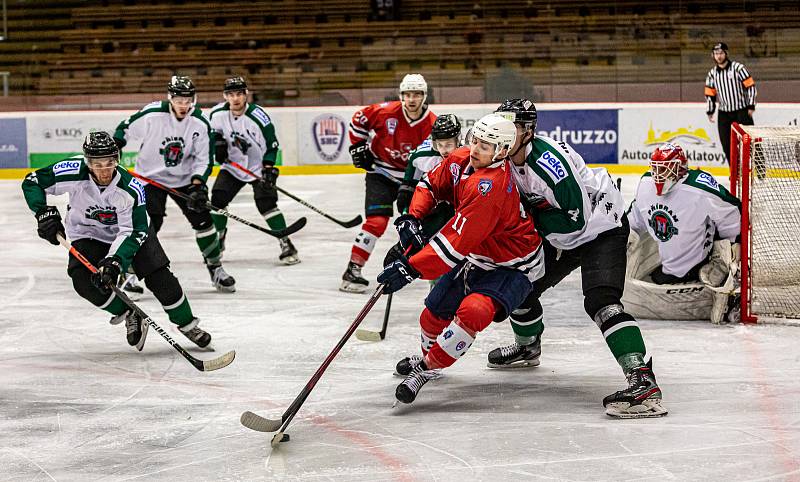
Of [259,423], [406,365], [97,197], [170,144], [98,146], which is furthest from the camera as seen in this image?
[170,144]

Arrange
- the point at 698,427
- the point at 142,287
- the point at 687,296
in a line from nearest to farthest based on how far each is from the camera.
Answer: the point at 698,427 < the point at 687,296 < the point at 142,287

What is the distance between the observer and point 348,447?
3.17m

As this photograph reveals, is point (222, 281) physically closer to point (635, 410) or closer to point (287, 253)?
point (287, 253)

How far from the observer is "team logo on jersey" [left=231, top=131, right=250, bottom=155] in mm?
6480

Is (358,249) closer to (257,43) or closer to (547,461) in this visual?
(547,461)

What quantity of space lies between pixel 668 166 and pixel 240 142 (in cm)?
285

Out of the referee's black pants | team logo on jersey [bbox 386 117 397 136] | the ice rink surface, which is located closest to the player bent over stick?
the ice rink surface

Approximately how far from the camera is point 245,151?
6.51 meters

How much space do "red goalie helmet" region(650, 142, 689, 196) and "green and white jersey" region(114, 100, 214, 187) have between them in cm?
247

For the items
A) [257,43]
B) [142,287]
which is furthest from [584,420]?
[257,43]

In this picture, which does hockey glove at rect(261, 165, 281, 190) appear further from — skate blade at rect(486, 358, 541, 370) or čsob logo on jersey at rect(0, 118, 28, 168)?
čsob logo on jersey at rect(0, 118, 28, 168)

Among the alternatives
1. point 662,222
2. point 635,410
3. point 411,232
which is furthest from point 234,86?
point 635,410

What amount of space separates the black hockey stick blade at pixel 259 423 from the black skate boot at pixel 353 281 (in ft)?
7.98

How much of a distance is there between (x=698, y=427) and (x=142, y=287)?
329cm
